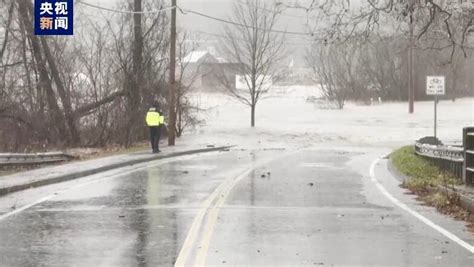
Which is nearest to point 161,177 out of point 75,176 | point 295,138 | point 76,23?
point 75,176

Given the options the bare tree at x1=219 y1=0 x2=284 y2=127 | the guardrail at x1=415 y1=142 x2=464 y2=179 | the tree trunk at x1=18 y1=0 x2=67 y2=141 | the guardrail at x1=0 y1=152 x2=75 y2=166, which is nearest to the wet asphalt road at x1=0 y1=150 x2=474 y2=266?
the guardrail at x1=415 y1=142 x2=464 y2=179

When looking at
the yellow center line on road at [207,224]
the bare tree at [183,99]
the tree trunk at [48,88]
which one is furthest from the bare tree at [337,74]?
the yellow center line on road at [207,224]

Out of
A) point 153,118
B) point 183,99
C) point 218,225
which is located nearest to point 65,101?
point 153,118

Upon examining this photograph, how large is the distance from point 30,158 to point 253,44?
25595 mm

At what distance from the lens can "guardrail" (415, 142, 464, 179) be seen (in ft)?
51.8

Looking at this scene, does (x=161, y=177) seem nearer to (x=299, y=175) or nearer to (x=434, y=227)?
(x=299, y=175)

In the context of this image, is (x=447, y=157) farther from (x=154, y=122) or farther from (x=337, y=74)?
(x=337, y=74)

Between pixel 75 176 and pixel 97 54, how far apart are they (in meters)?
15.4

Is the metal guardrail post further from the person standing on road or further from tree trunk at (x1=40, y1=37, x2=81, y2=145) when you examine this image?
tree trunk at (x1=40, y1=37, x2=81, y2=145)

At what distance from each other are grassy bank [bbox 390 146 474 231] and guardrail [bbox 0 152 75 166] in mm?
10150

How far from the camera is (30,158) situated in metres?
19.4

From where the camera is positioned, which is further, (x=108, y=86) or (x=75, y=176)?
(x=108, y=86)

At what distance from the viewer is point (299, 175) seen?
707 inches

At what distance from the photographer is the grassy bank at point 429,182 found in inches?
461
